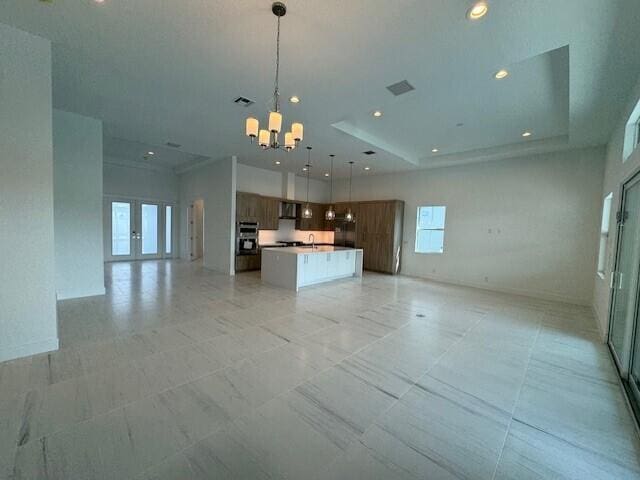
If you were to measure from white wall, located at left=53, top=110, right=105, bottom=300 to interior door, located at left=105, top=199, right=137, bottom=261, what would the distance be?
4779mm

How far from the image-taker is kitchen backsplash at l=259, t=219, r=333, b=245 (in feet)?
28.6

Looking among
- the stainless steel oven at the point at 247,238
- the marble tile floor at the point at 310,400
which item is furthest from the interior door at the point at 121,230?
the marble tile floor at the point at 310,400

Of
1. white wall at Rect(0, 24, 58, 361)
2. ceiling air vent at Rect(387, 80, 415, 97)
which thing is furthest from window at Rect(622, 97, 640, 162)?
white wall at Rect(0, 24, 58, 361)

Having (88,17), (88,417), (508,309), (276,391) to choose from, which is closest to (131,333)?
(88,417)

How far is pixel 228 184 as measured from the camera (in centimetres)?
736

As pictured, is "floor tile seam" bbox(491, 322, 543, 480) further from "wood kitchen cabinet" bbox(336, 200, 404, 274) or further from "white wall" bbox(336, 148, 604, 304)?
"wood kitchen cabinet" bbox(336, 200, 404, 274)

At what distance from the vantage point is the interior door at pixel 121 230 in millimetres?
8781

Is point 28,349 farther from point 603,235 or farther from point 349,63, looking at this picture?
point 603,235

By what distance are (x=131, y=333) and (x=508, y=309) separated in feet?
20.3

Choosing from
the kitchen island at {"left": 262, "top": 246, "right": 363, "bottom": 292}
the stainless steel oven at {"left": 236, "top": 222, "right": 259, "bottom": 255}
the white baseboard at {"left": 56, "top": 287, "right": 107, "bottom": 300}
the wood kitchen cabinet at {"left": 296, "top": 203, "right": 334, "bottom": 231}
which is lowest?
the white baseboard at {"left": 56, "top": 287, "right": 107, "bottom": 300}

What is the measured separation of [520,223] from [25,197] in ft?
27.9

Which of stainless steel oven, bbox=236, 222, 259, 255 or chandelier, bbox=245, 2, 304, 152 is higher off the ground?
chandelier, bbox=245, 2, 304, 152

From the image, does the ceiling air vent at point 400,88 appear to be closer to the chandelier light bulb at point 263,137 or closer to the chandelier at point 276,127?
the chandelier at point 276,127

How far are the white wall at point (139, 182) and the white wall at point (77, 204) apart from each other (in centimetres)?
458
